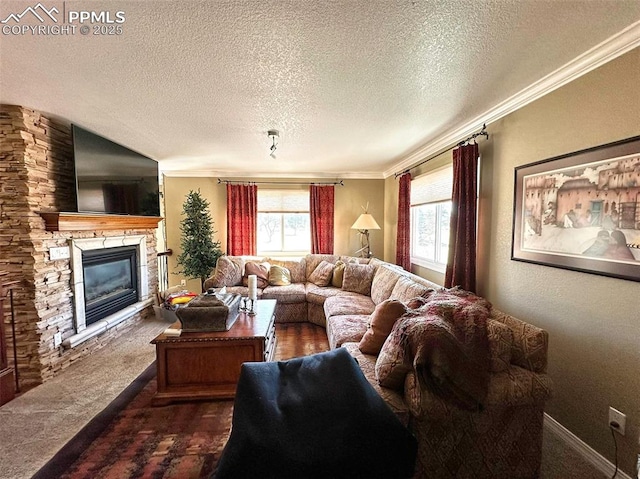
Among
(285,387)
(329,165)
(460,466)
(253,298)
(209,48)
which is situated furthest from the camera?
(329,165)

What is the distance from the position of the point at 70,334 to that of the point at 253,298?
1.85 m

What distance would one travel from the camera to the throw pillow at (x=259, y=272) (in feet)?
14.8

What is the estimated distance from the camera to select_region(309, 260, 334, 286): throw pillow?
4.50 m

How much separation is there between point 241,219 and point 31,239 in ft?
9.80

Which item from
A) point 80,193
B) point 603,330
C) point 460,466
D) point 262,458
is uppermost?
point 80,193

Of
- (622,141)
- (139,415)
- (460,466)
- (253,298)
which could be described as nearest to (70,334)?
(139,415)

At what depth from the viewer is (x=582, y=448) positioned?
179cm

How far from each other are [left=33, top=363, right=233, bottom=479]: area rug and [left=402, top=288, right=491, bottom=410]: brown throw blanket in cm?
141

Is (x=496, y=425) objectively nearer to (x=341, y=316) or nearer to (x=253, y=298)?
(x=341, y=316)

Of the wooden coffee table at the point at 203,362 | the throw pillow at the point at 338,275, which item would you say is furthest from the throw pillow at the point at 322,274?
the wooden coffee table at the point at 203,362

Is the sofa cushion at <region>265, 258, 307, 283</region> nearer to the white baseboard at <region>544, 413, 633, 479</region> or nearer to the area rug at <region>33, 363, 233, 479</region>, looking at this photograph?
the area rug at <region>33, 363, 233, 479</region>

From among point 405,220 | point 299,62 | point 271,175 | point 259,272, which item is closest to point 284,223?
point 271,175

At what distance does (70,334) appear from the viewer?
9.51 feet

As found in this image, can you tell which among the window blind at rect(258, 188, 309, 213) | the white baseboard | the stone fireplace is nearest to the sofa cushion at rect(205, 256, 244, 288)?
the stone fireplace
